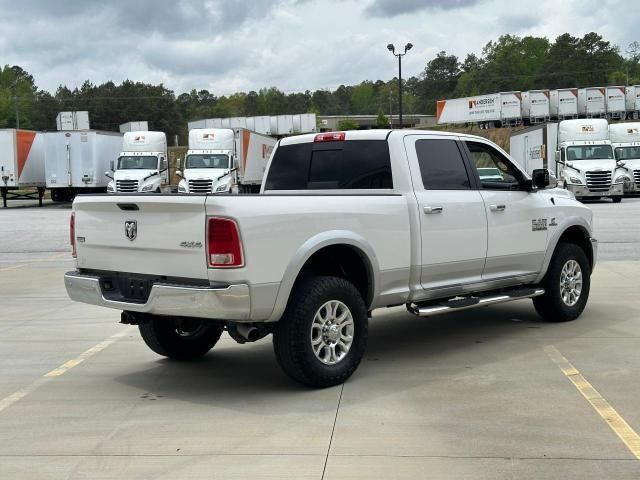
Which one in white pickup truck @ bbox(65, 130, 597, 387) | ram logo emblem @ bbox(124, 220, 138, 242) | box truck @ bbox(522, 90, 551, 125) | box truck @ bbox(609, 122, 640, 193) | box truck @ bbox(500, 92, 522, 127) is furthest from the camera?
box truck @ bbox(500, 92, 522, 127)

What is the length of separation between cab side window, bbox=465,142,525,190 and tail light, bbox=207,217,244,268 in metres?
3.00

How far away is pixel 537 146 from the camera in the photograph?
3559 centimetres

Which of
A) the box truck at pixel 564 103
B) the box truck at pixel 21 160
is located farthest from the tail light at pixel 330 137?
the box truck at pixel 564 103

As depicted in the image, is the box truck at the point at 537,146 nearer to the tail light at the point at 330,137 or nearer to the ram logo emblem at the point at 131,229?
the tail light at the point at 330,137

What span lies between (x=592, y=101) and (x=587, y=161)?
3115 cm

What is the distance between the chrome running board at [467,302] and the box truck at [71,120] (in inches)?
1901

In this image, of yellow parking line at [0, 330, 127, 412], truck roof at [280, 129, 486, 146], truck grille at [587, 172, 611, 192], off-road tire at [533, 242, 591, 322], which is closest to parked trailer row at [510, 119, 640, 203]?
truck grille at [587, 172, 611, 192]

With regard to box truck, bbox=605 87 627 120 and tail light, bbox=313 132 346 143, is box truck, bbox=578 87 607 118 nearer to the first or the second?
box truck, bbox=605 87 627 120

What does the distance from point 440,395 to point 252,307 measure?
5.10 ft

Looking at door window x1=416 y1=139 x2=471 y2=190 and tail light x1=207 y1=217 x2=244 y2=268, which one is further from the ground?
door window x1=416 y1=139 x2=471 y2=190

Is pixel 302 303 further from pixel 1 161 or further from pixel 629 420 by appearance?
pixel 1 161

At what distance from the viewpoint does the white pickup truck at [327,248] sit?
213 inches

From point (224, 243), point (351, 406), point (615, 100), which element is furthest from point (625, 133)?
point (224, 243)

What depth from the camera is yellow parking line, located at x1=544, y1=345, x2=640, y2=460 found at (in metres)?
4.62
